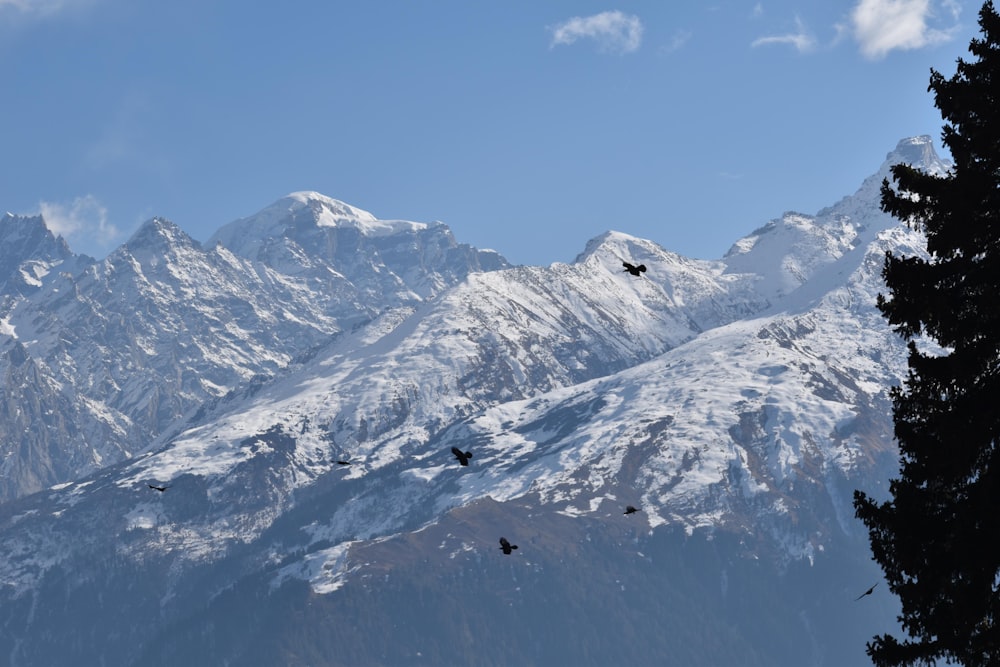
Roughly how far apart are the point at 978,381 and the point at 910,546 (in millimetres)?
3859

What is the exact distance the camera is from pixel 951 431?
3522 centimetres

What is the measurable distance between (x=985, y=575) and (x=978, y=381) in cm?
417

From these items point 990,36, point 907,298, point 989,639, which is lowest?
point 989,639

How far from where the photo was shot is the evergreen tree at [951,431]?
34.6 metres

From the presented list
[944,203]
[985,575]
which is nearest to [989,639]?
[985,575]

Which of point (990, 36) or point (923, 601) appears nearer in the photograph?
point (923, 601)

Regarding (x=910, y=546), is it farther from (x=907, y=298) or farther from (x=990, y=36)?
(x=990, y=36)

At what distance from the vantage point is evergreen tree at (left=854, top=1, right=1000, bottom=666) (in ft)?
114

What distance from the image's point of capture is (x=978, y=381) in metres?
35.6

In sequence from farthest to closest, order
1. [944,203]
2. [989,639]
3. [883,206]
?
[883,206] < [944,203] < [989,639]

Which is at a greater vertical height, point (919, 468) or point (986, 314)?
point (986, 314)

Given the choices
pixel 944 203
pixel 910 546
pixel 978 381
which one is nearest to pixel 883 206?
pixel 944 203

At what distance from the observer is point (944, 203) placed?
36.4 metres

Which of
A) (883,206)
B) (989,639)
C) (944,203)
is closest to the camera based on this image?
(989,639)
